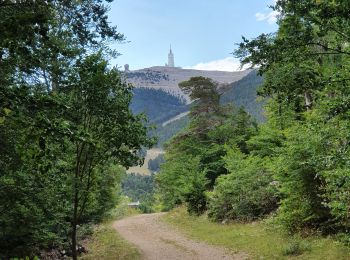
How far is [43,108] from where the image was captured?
4559 mm

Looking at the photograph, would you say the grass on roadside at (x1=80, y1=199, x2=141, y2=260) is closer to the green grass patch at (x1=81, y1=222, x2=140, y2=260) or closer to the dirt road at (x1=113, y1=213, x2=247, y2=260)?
the green grass patch at (x1=81, y1=222, x2=140, y2=260)

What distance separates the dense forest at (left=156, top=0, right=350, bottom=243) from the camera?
7.92 m

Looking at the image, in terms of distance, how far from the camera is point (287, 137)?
53.0 feet

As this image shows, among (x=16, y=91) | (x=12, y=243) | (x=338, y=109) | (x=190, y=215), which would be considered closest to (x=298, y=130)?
(x=338, y=109)

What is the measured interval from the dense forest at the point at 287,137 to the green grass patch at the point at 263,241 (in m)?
0.60

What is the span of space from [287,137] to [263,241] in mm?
4360

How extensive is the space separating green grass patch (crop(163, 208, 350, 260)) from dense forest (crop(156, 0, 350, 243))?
60cm

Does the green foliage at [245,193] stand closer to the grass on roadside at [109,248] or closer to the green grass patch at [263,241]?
the green grass patch at [263,241]

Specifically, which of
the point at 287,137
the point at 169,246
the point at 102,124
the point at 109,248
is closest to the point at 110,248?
the point at 109,248

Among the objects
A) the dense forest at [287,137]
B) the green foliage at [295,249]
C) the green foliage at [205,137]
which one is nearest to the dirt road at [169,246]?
the green foliage at [295,249]

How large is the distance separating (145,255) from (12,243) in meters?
5.33

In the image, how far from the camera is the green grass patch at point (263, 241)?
12.2 metres

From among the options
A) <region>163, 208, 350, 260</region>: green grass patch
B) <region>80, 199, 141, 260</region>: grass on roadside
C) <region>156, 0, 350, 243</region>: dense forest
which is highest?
<region>156, 0, 350, 243</region>: dense forest

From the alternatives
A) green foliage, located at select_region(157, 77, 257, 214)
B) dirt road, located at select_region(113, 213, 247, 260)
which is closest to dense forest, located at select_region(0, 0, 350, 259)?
dirt road, located at select_region(113, 213, 247, 260)
